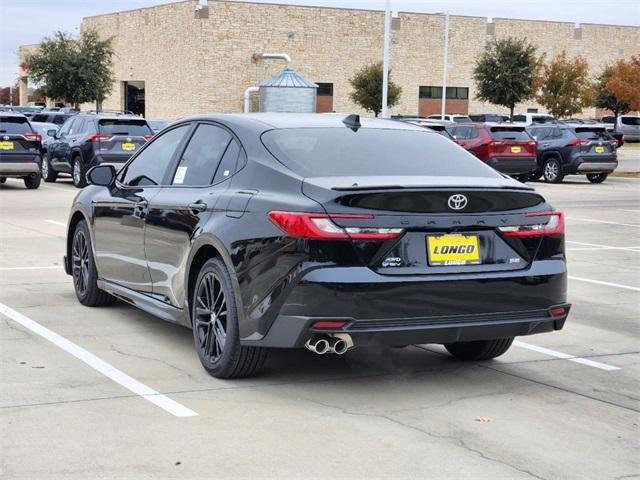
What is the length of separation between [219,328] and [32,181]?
19323 millimetres

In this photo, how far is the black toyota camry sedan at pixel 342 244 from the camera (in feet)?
18.5

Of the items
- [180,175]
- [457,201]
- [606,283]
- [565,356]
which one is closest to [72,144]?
[606,283]

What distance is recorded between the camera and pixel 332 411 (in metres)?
5.65

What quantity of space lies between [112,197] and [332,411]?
128 inches

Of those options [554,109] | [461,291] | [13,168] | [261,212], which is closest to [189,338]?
[261,212]

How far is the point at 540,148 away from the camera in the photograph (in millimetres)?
31047

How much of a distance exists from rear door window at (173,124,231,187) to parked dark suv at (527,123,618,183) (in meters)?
23.9

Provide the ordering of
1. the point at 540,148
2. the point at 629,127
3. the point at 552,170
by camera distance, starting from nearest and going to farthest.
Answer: the point at 552,170, the point at 540,148, the point at 629,127

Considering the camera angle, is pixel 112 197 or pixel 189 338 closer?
pixel 189 338

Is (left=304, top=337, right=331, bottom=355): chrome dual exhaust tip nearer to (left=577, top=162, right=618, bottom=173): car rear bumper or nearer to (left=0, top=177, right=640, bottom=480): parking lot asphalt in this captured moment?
(left=0, top=177, right=640, bottom=480): parking lot asphalt

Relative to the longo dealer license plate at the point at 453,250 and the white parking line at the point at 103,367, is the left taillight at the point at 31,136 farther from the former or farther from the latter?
the longo dealer license plate at the point at 453,250

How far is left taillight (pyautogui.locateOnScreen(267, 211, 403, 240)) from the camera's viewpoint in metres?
5.61

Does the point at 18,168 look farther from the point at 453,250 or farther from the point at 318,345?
the point at 453,250

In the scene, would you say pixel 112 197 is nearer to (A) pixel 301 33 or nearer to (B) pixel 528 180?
(B) pixel 528 180
